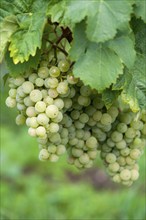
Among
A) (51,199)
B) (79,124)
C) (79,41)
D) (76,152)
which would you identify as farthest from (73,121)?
(51,199)

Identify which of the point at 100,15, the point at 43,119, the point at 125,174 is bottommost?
the point at 125,174

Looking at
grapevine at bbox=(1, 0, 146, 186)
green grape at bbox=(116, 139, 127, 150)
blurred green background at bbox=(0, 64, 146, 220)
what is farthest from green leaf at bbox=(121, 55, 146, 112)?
blurred green background at bbox=(0, 64, 146, 220)

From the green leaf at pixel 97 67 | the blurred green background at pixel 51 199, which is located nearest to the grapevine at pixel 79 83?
the green leaf at pixel 97 67

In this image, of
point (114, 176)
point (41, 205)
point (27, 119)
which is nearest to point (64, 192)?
point (41, 205)

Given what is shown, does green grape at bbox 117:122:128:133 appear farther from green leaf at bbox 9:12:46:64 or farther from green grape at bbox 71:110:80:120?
green leaf at bbox 9:12:46:64

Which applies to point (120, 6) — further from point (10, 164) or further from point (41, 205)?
point (10, 164)

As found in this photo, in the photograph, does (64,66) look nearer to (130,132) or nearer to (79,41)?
(79,41)

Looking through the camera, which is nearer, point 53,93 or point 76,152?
point 53,93
